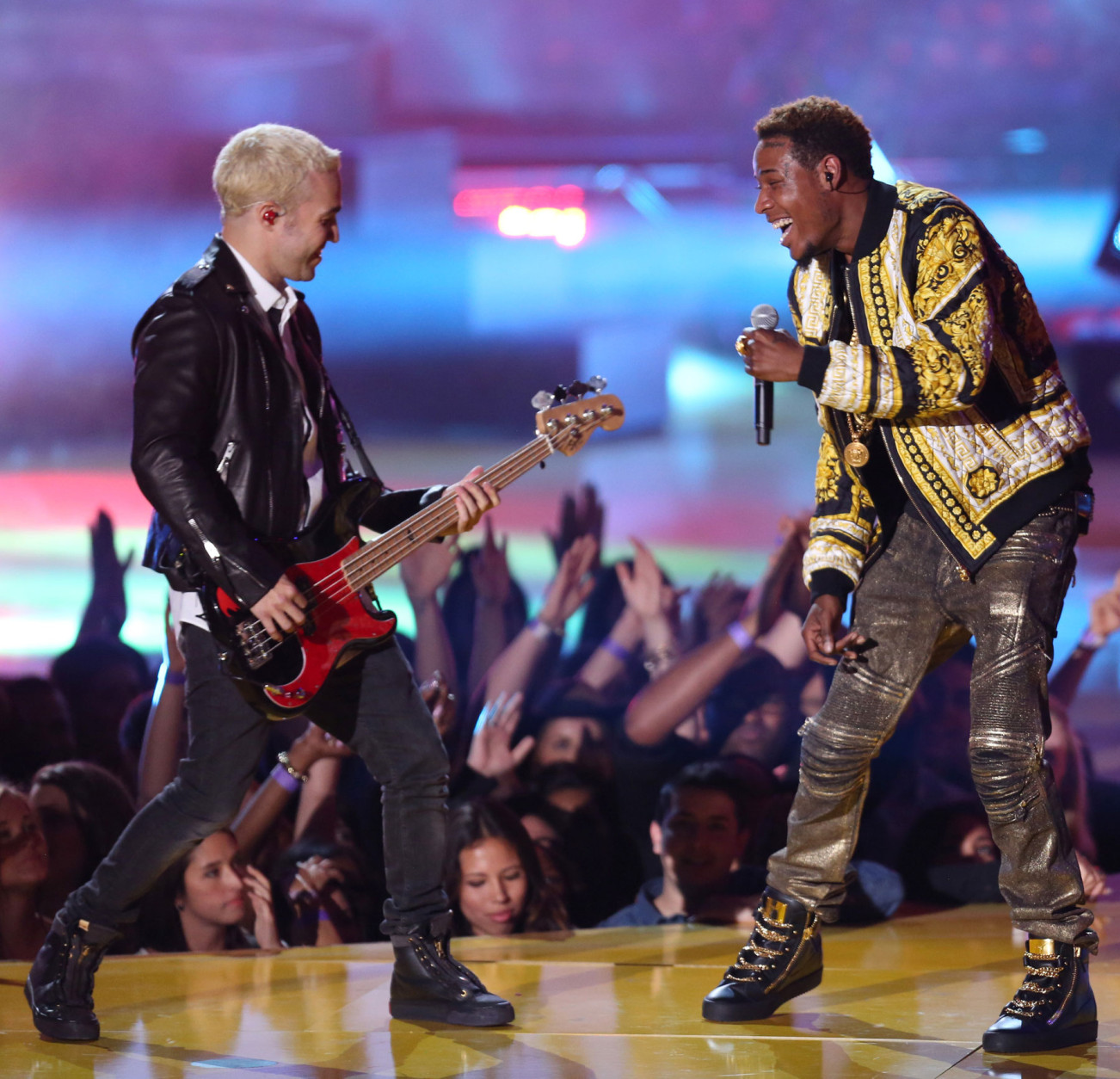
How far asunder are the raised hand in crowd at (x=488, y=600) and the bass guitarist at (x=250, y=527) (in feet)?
4.94

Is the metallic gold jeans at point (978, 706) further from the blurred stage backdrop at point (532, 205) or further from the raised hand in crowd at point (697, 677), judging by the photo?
the blurred stage backdrop at point (532, 205)

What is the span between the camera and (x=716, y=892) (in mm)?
4094

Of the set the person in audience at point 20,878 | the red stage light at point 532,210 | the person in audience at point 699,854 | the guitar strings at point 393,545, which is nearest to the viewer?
the guitar strings at point 393,545

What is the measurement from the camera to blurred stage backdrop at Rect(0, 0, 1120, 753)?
4.44 metres

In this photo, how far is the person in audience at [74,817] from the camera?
3.98 metres

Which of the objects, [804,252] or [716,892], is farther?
[716,892]

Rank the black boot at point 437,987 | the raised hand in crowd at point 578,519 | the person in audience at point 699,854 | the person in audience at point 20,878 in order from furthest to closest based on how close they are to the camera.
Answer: the raised hand in crowd at point 578,519 < the person in audience at point 699,854 < the person in audience at point 20,878 < the black boot at point 437,987

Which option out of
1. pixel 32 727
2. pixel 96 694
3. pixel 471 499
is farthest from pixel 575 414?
pixel 32 727

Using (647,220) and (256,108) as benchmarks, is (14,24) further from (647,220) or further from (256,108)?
(647,220)

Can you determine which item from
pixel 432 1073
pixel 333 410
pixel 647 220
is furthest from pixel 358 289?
pixel 432 1073

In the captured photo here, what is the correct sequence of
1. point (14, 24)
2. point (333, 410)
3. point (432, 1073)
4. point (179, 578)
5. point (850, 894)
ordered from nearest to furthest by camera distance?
point (432, 1073) → point (179, 578) → point (333, 410) → point (850, 894) → point (14, 24)

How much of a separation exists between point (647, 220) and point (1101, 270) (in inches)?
53.6

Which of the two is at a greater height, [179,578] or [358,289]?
[358,289]

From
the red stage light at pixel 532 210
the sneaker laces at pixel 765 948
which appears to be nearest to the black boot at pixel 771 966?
the sneaker laces at pixel 765 948
